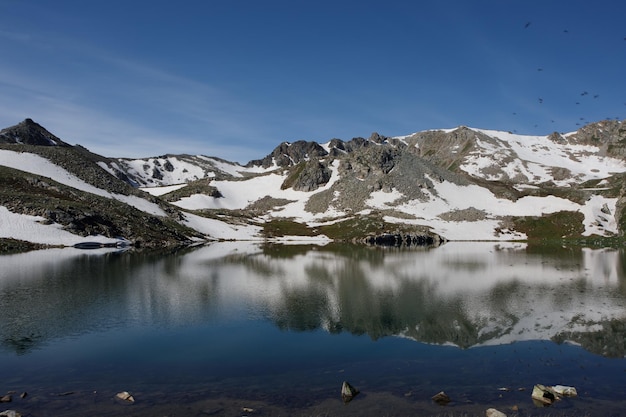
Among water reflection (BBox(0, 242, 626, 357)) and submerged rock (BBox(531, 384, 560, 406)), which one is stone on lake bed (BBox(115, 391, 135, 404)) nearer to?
water reflection (BBox(0, 242, 626, 357))

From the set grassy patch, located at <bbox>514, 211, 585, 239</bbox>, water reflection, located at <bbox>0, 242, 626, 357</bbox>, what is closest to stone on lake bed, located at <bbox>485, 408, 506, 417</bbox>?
water reflection, located at <bbox>0, 242, 626, 357</bbox>

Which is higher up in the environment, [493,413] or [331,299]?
[331,299]

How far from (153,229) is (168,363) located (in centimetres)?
11892

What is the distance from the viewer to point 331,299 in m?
50.9

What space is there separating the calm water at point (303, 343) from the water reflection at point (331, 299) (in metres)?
0.26

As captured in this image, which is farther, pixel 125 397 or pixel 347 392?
pixel 347 392

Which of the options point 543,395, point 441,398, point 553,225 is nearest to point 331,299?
point 441,398

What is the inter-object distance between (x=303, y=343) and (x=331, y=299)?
17.6m

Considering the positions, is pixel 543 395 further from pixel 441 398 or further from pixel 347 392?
pixel 347 392

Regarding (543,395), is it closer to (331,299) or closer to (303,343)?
(303,343)

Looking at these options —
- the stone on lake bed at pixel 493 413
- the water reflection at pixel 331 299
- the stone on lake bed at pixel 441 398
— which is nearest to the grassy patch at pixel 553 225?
the water reflection at pixel 331 299

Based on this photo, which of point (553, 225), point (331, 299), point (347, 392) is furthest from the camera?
point (553, 225)

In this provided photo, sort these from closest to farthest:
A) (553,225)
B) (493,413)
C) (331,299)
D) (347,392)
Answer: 1. (493,413)
2. (347,392)
3. (331,299)
4. (553,225)

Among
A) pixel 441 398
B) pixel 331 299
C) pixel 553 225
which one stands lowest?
pixel 441 398
